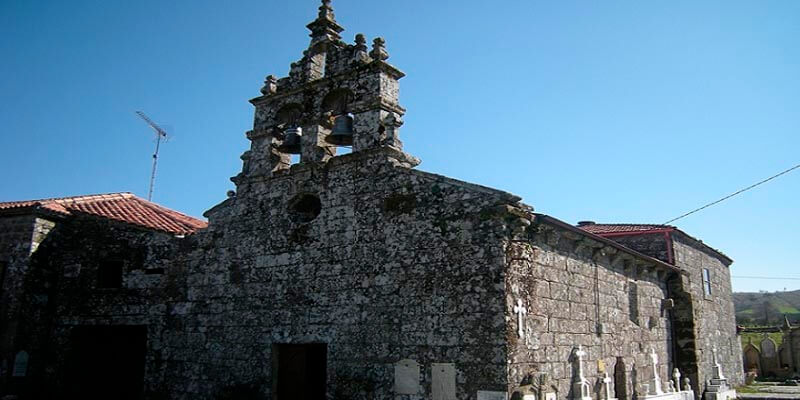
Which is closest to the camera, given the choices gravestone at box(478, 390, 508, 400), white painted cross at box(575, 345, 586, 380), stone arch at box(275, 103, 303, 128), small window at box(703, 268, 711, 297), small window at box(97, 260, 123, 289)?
gravestone at box(478, 390, 508, 400)

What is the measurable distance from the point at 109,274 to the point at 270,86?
16.8ft

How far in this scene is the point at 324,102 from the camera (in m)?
9.94

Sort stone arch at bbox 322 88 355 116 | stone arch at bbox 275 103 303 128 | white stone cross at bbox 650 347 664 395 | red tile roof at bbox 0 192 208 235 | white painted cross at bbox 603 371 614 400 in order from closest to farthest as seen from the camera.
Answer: stone arch at bbox 322 88 355 116, white painted cross at bbox 603 371 614 400, stone arch at bbox 275 103 303 128, white stone cross at bbox 650 347 664 395, red tile roof at bbox 0 192 208 235

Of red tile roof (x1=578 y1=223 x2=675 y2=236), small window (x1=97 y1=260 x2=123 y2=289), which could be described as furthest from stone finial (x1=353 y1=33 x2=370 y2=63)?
red tile roof (x1=578 y1=223 x2=675 y2=236)

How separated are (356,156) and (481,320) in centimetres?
319

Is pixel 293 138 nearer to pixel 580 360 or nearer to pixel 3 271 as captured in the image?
pixel 580 360

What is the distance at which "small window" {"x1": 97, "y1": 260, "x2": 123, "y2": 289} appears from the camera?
11.9 meters

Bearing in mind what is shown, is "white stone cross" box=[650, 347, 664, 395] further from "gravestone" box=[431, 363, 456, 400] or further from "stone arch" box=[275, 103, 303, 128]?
"stone arch" box=[275, 103, 303, 128]

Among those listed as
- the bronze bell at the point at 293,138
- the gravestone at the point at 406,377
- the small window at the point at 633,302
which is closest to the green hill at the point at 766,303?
the small window at the point at 633,302

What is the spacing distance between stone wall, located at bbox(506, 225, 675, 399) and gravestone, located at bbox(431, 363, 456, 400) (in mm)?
756

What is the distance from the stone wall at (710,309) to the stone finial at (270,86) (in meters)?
10.8

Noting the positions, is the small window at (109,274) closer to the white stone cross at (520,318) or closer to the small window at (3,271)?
the small window at (3,271)

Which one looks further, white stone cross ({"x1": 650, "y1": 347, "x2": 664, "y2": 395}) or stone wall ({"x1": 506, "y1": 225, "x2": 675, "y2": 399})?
white stone cross ({"x1": 650, "y1": 347, "x2": 664, "y2": 395})

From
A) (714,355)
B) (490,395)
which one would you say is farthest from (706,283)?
(490,395)
